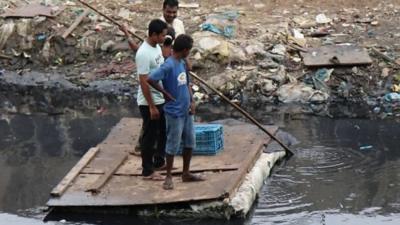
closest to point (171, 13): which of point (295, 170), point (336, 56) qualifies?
point (295, 170)

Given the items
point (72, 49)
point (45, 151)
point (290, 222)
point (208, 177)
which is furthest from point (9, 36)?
point (290, 222)

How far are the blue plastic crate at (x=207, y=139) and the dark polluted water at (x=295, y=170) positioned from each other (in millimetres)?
682

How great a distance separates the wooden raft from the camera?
735 centimetres

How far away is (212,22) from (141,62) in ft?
17.8

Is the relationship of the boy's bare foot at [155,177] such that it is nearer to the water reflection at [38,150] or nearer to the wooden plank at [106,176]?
the wooden plank at [106,176]

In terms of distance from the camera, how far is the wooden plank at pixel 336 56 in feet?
38.1

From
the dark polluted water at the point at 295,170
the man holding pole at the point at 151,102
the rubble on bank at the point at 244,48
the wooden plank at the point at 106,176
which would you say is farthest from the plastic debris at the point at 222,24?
the man holding pole at the point at 151,102

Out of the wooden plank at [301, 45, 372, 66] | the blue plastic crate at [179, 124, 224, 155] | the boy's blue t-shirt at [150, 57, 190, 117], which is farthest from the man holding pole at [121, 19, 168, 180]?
the wooden plank at [301, 45, 372, 66]

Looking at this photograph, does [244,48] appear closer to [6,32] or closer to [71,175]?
[6,32]

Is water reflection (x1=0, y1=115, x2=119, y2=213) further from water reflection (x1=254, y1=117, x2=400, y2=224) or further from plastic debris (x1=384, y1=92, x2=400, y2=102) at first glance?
plastic debris (x1=384, y1=92, x2=400, y2=102)

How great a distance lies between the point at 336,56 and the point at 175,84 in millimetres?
4927

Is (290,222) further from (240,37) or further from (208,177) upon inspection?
(240,37)

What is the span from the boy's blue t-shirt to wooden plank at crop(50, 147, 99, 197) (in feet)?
4.06

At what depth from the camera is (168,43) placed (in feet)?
25.2
